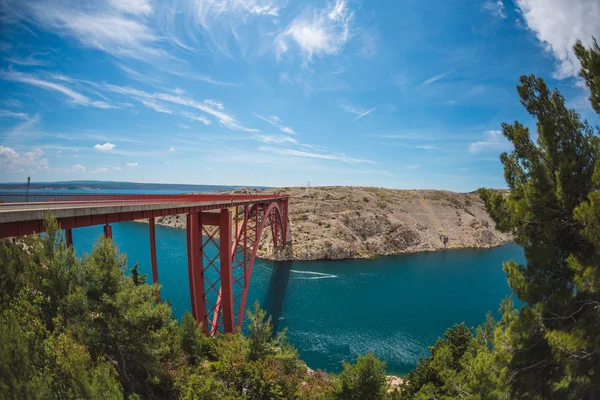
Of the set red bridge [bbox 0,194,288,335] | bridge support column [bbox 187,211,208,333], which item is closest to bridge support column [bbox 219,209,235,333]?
red bridge [bbox 0,194,288,335]

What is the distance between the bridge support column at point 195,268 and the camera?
15656 millimetres

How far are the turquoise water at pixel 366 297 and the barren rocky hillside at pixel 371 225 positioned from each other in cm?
350

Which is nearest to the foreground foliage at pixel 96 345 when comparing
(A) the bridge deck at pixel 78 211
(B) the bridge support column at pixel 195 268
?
(A) the bridge deck at pixel 78 211

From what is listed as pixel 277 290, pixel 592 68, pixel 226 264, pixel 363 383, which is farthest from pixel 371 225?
pixel 592 68

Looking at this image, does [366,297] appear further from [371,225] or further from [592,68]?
[592,68]

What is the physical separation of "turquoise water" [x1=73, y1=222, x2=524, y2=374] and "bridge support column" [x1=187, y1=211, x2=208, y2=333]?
1002cm

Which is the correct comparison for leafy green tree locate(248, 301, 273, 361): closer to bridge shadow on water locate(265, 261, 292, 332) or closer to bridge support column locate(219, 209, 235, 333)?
bridge support column locate(219, 209, 235, 333)

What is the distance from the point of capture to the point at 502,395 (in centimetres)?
712

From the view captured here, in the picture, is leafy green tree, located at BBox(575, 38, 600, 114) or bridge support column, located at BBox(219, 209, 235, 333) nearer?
leafy green tree, located at BBox(575, 38, 600, 114)

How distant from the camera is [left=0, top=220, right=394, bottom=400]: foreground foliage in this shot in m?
6.80

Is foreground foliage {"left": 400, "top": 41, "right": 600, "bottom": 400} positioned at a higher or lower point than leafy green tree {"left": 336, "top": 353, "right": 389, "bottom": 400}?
higher

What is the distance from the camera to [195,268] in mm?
15820

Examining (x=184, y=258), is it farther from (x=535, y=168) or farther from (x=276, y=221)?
(x=535, y=168)

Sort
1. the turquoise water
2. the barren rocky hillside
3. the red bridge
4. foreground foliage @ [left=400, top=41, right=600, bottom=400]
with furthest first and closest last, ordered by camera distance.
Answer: the barren rocky hillside → the turquoise water → the red bridge → foreground foliage @ [left=400, top=41, right=600, bottom=400]
